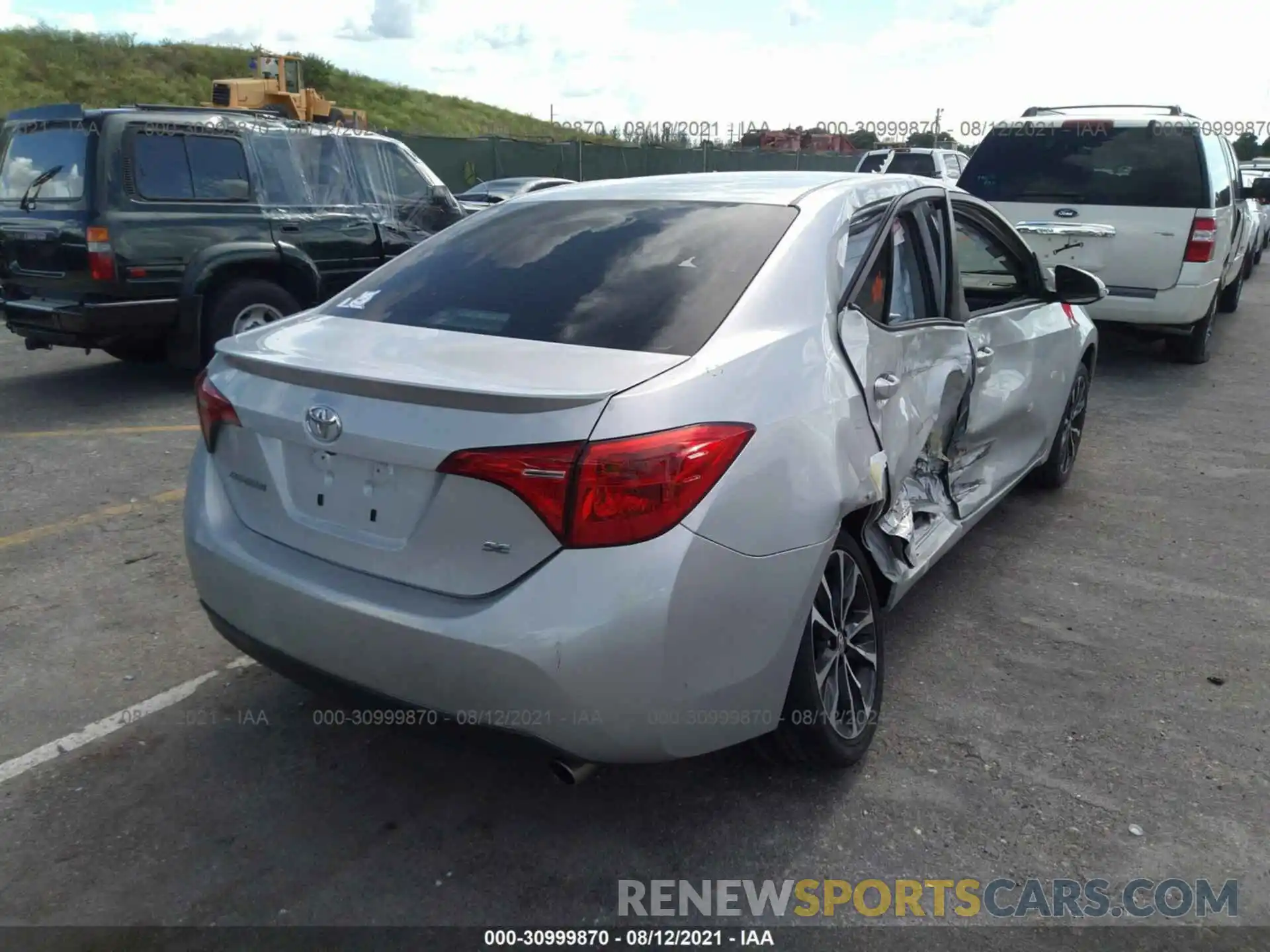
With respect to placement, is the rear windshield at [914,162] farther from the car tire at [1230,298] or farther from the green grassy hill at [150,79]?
the green grassy hill at [150,79]

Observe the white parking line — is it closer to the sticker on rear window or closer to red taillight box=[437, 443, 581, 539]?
the sticker on rear window

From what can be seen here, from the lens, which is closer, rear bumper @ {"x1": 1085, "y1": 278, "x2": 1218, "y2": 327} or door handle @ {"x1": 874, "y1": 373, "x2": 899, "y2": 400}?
door handle @ {"x1": 874, "y1": 373, "x2": 899, "y2": 400}

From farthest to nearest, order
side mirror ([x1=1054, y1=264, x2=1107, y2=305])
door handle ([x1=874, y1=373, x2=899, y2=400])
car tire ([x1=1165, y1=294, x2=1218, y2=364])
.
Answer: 1. car tire ([x1=1165, y1=294, x2=1218, y2=364])
2. side mirror ([x1=1054, y1=264, x2=1107, y2=305])
3. door handle ([x1=874, y1=373, x2=899, y2=400])

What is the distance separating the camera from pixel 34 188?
709 centimetres

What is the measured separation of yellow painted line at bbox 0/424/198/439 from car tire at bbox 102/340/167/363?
899 millimetres

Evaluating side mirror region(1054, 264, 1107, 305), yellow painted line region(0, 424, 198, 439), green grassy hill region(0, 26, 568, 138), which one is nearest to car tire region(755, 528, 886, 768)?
side mirror region(1054, 264, 1107, 305)

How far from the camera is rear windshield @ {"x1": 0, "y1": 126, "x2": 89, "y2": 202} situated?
6.83 m

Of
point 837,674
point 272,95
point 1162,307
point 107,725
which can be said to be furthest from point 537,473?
point 272,95

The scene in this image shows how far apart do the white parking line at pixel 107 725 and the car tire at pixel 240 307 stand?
4.22 m

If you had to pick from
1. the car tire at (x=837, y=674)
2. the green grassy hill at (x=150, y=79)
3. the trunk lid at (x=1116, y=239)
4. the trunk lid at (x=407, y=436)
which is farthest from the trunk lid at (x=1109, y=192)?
the green grassy hill at (x=150, y=79)

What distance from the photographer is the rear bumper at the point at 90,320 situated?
6.72 meters

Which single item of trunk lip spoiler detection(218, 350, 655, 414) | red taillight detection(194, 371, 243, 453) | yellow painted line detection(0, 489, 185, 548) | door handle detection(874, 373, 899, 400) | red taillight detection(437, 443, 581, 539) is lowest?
yellow painted line detection(0, 489, 185, 548)

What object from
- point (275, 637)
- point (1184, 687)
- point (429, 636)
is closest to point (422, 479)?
point (429, 636)

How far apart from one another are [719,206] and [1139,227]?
647 cm
